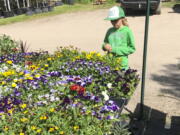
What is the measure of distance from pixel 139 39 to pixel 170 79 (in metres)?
4.07

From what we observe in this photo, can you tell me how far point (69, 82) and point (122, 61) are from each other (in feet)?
3.54

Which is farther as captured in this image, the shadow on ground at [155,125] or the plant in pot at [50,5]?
the plant in pot at [50,5]

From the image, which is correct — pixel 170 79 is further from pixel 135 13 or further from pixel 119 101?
pixel 135 13

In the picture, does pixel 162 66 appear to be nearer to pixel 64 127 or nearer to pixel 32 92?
pixel 32 92

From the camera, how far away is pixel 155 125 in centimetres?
412

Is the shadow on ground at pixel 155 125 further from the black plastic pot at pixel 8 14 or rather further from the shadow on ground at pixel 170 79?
the black plastic pot at pixel 8 14

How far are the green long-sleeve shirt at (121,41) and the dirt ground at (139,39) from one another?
1214 mm

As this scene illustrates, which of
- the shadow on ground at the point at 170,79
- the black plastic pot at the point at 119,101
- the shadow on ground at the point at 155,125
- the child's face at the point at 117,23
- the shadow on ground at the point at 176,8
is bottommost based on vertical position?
the shadow on ground at the point at 155,125

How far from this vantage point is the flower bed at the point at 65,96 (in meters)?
2.57

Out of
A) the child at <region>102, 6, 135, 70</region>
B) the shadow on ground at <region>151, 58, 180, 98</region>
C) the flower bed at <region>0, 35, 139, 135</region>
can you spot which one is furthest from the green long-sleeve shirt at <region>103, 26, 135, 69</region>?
the shadow on ground at <region>151, 58, 180, 98</region>

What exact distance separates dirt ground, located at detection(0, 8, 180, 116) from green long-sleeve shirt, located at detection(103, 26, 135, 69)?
121 cm

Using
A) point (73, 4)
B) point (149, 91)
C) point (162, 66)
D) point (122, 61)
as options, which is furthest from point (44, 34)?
point (73, 4)

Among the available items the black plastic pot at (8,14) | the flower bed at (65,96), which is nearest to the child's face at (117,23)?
the flower bed at (65,96)

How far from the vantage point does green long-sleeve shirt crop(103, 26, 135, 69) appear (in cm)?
398
